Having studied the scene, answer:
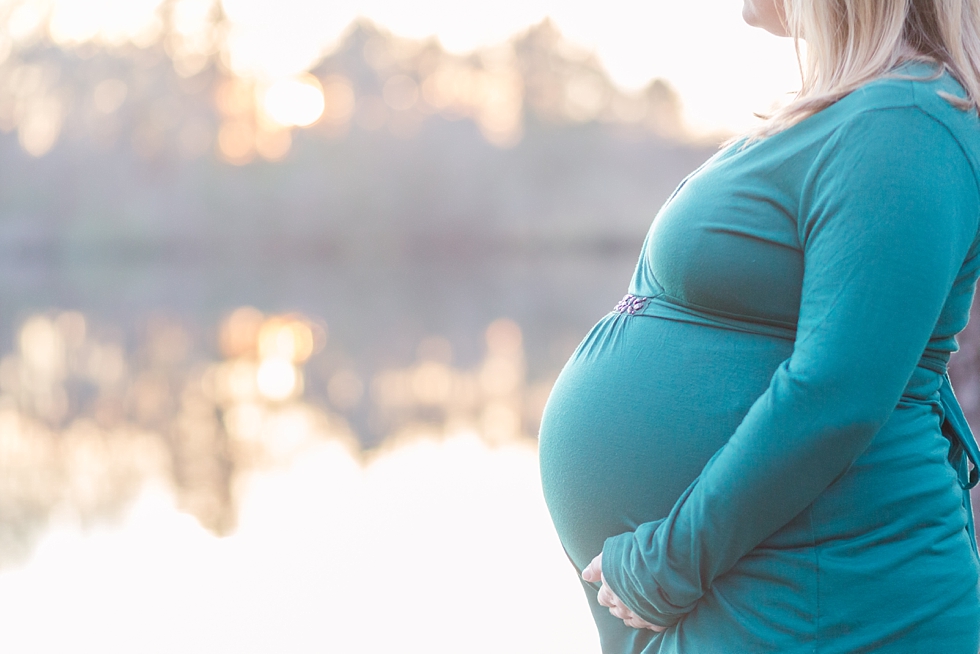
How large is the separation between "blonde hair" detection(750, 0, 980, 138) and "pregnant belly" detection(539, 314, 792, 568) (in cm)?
26

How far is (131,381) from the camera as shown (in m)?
7.61

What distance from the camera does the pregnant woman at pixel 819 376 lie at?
0.93 metres

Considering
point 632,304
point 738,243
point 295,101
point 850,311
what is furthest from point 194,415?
point 295,101

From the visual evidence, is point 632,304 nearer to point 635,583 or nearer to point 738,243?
point 738,243

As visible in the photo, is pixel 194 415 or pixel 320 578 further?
pixel 194 415

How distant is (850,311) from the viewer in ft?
3.05

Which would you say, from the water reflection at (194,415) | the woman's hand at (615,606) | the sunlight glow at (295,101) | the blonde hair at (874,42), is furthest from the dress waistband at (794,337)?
the sunlight glow at (295,101)

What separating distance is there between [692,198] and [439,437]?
445cm

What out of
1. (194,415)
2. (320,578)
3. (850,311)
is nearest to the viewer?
(850,311)

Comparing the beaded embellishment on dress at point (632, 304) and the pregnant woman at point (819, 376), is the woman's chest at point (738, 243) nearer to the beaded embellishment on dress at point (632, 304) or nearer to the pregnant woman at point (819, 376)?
the pregnant woman at point (819, 376)

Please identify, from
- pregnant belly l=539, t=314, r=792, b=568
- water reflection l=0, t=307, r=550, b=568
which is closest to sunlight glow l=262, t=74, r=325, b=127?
water reflection l=0, t=307, r=550, b=568

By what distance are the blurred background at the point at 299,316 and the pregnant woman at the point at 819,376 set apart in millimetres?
228

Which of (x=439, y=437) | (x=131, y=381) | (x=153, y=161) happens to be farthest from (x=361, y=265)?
(x=439, y=437)

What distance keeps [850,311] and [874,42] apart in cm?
34
